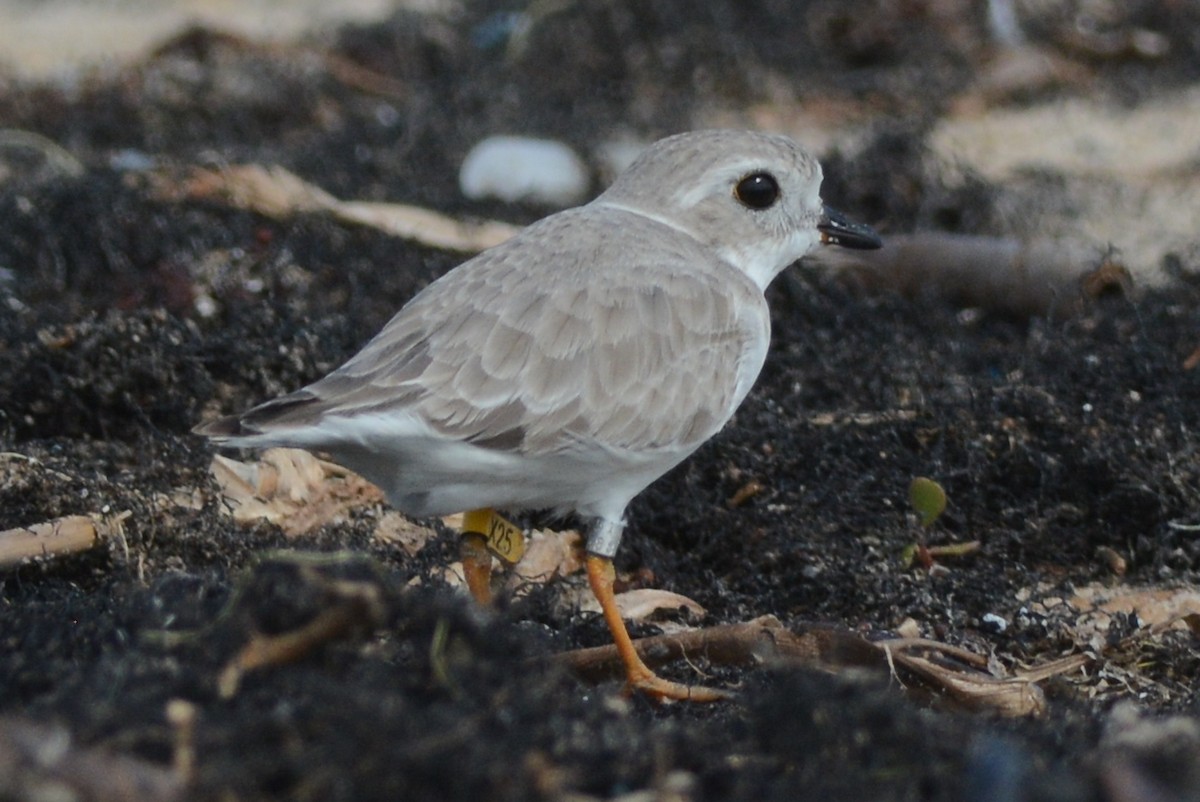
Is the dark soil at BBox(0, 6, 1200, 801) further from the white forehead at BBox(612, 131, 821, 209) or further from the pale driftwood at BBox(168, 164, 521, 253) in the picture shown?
the white forehead at BBox(612, 131, 821, 209)

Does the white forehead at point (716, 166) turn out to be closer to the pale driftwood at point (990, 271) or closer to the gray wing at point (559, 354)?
the gray wing at point (559, 354)

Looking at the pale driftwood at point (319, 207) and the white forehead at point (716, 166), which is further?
the pale driftwood at point (319, 207)

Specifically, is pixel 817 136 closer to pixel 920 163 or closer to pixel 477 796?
pixel 920 163

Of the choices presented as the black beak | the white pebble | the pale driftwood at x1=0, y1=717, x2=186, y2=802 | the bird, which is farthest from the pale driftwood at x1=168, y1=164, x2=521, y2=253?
the pale driftwood at x1=0, y1=717, x2=186, y2=802

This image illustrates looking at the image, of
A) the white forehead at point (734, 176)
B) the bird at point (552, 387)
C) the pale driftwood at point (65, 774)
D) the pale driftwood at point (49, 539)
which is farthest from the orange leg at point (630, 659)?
the pale driftwood at point (65, 774)

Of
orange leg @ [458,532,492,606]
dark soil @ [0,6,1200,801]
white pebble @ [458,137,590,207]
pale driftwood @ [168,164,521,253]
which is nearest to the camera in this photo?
dark soil @ [0,6,1200,801]

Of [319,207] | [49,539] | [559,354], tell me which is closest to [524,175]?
[319,207]
